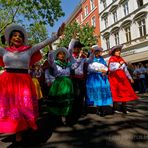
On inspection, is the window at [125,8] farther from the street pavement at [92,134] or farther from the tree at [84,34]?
the street pavement at [92,134]

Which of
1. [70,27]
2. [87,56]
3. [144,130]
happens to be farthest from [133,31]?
[144,130]

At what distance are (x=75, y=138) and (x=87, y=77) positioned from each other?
2.57 m

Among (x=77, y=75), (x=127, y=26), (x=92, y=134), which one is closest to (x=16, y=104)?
(x=92, y=134)

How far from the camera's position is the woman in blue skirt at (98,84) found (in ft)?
22.1

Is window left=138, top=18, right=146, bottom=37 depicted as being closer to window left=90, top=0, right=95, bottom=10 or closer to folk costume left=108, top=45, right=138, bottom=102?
window left=90, top=0, right=95, bottom=10

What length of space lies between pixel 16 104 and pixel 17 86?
274mm

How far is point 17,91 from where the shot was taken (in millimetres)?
4469

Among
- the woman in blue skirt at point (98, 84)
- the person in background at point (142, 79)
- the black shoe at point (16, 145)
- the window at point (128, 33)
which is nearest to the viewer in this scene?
the black shoe at point (16, 145)

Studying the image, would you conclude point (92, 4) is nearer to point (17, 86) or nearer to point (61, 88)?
point (61, 88)

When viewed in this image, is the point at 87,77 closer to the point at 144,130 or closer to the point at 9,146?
the point at 144,130

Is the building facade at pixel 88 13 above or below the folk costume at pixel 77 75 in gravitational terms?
above

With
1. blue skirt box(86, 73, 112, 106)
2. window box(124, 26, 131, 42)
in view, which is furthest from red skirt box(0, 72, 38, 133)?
window box(124, 26, 131, 42)

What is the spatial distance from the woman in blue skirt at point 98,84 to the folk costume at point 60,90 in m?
0.89

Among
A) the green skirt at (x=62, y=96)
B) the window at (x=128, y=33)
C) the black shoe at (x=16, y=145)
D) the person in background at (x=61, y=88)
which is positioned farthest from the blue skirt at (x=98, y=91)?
the window at (x=128, y=33)
